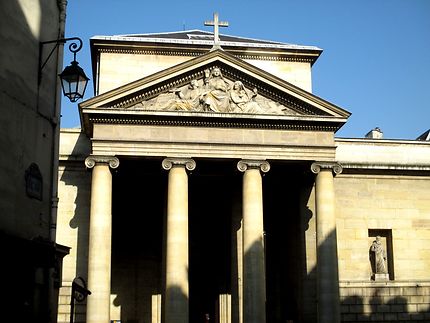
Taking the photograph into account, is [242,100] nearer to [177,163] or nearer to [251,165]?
[251,165]

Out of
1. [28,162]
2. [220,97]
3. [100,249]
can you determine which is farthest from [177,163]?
[28,162]

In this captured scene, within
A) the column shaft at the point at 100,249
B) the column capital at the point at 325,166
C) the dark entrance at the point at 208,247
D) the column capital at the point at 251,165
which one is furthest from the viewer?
the dark entrance at the point at 208,247

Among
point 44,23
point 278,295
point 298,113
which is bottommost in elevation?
point 278,295

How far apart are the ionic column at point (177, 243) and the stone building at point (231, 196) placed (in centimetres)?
6

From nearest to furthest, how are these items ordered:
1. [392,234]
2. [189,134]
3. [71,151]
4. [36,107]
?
1. [36,107]
2. [189,134]
3. [71,151]
4. [392,234]

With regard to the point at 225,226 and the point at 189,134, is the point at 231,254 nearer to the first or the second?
the point at 225,226

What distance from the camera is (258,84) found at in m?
32.9

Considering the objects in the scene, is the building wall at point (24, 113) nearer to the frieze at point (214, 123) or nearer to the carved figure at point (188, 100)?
the frieze at point (214, 123)

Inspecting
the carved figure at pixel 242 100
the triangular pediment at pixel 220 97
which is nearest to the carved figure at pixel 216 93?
the triangular pediment at pixel 220 97

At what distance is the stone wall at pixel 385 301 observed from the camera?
35.4 meters

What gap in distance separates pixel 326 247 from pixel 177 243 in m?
6.86

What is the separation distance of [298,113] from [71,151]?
37.8ft

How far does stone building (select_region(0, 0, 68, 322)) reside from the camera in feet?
42.9

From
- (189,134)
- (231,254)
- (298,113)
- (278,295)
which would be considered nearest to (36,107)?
(189,134)
